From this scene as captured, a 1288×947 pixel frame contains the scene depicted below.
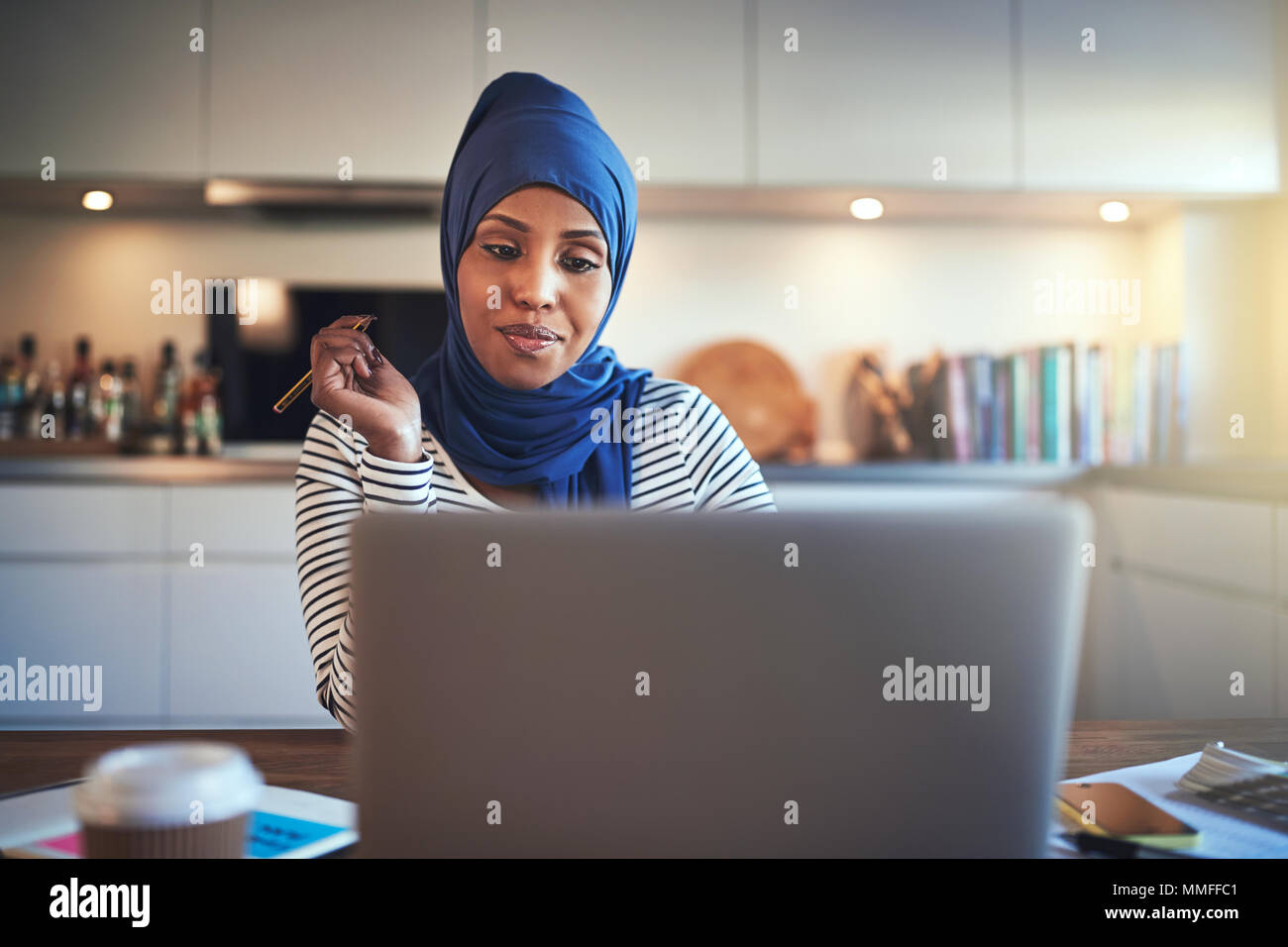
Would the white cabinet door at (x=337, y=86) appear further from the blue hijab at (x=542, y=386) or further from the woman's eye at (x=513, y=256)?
the woman's eye at (x=513, y=256)

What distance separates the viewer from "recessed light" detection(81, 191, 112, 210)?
2742 mm

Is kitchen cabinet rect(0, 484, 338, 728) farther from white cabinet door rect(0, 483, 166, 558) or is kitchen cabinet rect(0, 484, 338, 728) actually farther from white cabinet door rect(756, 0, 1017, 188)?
white cabinet door rect(756, 0, 1017, 188)

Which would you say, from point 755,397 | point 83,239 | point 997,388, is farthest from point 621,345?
point 83,239

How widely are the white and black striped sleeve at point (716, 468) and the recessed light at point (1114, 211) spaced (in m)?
1.98

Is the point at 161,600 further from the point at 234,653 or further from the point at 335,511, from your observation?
the point at 335,511

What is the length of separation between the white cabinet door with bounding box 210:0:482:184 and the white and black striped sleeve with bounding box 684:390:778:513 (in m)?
1.60

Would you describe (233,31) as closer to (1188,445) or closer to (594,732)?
(594,732)

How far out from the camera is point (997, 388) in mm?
2779

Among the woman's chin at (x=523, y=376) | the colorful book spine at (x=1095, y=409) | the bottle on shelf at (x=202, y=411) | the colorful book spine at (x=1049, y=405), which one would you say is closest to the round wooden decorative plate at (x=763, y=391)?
the colorful book spine at (x=1049, y=405)

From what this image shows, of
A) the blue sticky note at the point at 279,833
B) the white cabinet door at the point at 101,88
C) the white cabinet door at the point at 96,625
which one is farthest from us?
the white cabinet door at the point at 101,88

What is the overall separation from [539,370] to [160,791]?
3.03 ft

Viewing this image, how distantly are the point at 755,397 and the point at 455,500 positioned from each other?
177 cm

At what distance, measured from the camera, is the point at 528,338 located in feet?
4.29

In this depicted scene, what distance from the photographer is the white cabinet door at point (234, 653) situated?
8.07ft
